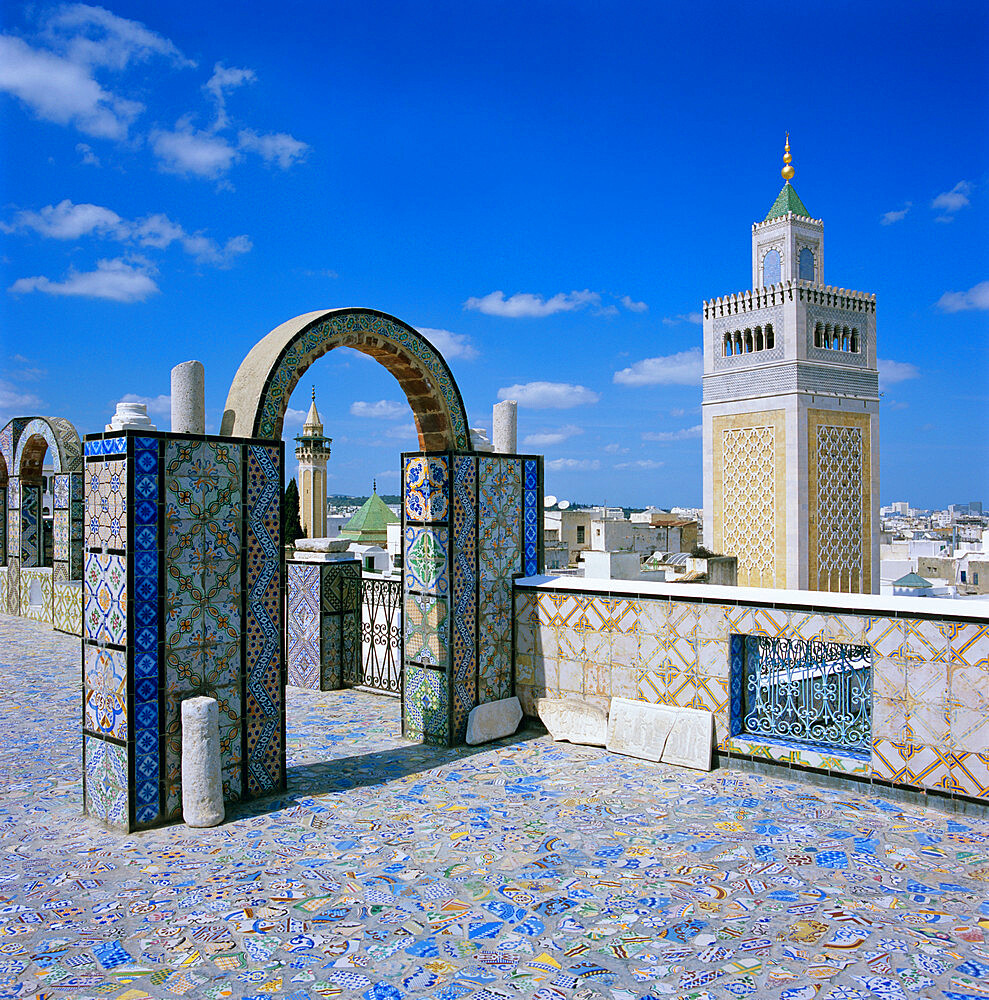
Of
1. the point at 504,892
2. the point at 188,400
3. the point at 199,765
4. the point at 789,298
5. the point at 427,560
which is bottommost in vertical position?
the point at 504,892

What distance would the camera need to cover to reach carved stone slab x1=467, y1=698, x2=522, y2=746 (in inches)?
228

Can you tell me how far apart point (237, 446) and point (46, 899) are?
234 cm

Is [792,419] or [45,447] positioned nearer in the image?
[45,447]

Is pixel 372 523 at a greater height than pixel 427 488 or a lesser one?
lesser

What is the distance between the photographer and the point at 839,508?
18875 mm

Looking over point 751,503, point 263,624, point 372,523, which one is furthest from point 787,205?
point 263,624

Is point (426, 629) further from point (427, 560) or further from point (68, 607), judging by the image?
point (68, 607)

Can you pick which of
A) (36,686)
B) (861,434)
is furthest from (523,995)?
(861,434)

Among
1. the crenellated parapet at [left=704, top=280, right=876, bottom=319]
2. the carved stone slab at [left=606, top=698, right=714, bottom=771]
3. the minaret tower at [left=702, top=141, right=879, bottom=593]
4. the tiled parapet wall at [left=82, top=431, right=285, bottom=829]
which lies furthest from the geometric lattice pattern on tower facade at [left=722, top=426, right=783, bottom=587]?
the tiled parapet wall at [left=82, top=431, right=285, bottom=829]

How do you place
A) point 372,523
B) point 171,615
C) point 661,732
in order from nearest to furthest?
1. point 171,615
2. point 661,732
3. point 372,523

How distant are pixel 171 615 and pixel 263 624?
598 mm

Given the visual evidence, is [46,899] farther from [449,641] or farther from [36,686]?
[36,686]

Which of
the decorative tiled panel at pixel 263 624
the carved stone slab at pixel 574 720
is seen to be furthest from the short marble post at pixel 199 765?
the carved stone slab at pixel 574 720

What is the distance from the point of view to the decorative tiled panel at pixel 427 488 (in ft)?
19.3
